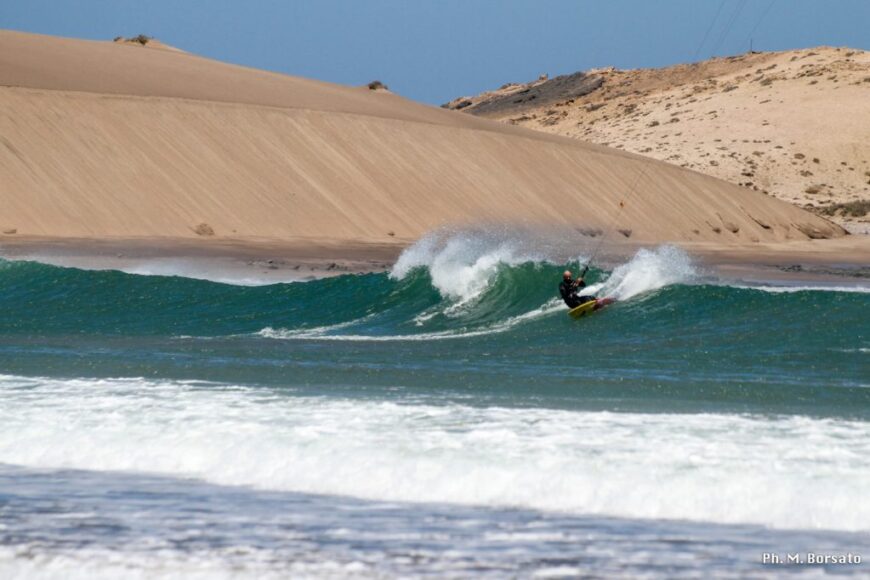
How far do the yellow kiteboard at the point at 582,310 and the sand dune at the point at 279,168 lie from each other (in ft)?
59.2

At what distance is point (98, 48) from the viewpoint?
60.3m

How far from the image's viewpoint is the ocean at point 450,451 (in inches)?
327

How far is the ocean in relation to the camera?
8.30m

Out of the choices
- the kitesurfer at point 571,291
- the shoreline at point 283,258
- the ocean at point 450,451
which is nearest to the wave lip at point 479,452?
the ocean at point 450,451

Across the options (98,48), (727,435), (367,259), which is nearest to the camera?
(727,435)

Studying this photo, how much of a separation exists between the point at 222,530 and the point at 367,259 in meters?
25.9

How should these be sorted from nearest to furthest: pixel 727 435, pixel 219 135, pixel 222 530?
pixel 222 530, pixel 727 435, pixel 219 135

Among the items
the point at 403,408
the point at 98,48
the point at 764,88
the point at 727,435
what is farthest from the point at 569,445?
the point at 764,88

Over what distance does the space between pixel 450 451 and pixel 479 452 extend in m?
0.21

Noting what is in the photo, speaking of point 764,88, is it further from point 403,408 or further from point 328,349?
point 403,408

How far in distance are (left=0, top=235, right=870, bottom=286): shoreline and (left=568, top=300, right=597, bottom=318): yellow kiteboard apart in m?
8.76

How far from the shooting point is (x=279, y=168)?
4538 centimetres

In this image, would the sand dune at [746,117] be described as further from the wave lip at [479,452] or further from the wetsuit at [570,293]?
the wave lip at [479,452]

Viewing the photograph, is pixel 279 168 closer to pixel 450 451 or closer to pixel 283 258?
pixel 283 258
